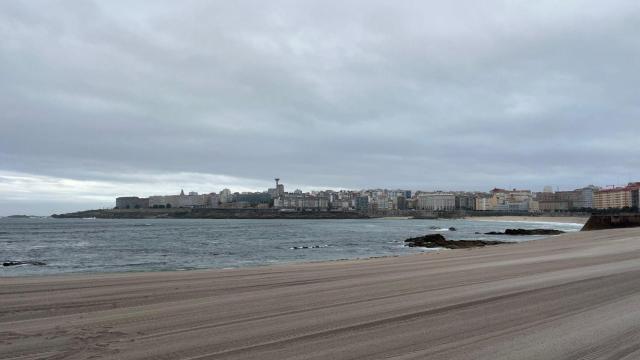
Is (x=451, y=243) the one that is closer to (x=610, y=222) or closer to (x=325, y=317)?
(x=610, y=222)

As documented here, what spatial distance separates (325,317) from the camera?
26.8 ft

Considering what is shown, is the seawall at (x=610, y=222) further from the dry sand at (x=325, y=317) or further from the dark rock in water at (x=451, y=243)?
the dry sand at (x=325, y=317)

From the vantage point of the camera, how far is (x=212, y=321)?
7840 mm

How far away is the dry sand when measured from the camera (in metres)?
6.29

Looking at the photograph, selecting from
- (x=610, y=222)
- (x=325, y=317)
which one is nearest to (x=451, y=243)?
(x=610, y=222)

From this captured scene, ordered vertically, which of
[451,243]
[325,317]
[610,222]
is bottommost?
[451,243]

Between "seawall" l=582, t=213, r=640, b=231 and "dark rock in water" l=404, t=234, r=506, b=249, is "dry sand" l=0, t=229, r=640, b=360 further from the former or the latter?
"seawall" l=582, t=213, r=640, b=231

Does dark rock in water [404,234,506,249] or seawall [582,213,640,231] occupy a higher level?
seawall [582,213,640,231]

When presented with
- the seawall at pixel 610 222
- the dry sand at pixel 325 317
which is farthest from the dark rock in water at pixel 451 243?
the dry sand at pixel 325 317

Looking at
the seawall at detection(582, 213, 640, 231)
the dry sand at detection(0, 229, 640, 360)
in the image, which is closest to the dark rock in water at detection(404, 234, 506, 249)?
the seawall at detection(582, 213, 640, 231)

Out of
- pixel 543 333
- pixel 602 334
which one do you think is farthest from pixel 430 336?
pixel 602 334

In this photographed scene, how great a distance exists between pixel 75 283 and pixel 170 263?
669 inches

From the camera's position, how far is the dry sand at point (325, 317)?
20.6 ft

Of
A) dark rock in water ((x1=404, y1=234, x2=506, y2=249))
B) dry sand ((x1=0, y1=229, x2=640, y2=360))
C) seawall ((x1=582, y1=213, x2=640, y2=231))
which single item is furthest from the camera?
seawall ((x1=582, y1=213, x2=640, y2=231))
